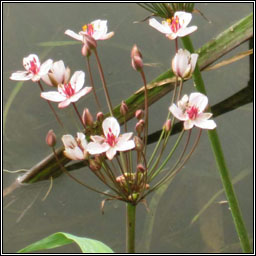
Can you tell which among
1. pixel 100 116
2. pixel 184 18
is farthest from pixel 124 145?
pixel 184 18

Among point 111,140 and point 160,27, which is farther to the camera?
point 160,27

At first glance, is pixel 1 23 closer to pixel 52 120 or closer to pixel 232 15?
pixel 52 120

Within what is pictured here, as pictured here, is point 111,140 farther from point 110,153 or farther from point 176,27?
point 176,27

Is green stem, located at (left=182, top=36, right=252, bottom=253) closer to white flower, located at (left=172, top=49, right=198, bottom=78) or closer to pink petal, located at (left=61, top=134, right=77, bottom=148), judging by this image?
white flower, located at (left=172, top=49, right=198, bottom=78)

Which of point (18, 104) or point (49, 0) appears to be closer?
point (18, 104)

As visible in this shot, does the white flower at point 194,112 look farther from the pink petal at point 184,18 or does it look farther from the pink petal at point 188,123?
the pink petal at point 184,18

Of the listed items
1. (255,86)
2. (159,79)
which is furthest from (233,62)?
(159,79)
